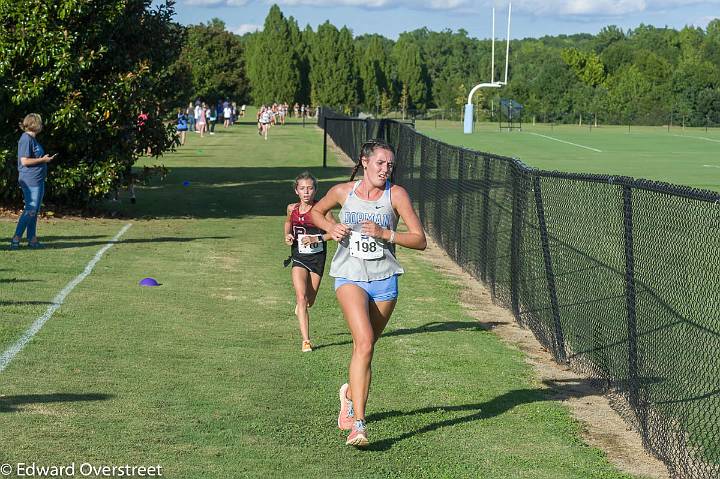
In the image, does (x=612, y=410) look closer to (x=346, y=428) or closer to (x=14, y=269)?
(x=346, y=428)

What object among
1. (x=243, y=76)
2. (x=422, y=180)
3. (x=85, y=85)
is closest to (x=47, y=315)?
(x=85, y=85)

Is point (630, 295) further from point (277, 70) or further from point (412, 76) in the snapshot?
point (412, 76)

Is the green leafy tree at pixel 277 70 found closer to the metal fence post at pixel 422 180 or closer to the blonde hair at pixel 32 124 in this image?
the metal fence post at pixel 422 180

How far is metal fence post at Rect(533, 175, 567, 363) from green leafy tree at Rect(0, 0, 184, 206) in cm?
1187

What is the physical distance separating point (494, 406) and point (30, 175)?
1050 centimetres

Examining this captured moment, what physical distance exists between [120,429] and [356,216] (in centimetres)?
205

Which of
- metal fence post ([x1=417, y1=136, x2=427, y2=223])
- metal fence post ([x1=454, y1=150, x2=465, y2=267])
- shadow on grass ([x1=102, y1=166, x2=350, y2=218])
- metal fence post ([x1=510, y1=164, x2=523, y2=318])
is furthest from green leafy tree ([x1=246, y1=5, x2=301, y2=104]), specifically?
metal fence post ([x1=510, y1=164, x2=523, y2=318])

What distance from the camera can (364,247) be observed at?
25.5 feet

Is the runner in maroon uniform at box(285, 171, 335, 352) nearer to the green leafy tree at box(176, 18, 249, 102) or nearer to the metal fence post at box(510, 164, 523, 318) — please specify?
the metal fence post at box(510, 164, 523, 318)

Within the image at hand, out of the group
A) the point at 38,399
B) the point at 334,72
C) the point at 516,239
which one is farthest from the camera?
the point at 334,72

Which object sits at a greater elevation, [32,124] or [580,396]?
[32,124]

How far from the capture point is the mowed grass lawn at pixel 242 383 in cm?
740

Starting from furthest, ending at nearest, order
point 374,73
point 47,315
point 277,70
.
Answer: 1. point 374,73
2. point 277,70
3. point 47,315

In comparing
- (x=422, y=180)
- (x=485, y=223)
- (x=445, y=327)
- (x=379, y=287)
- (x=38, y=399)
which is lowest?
(x=445, y=327)
